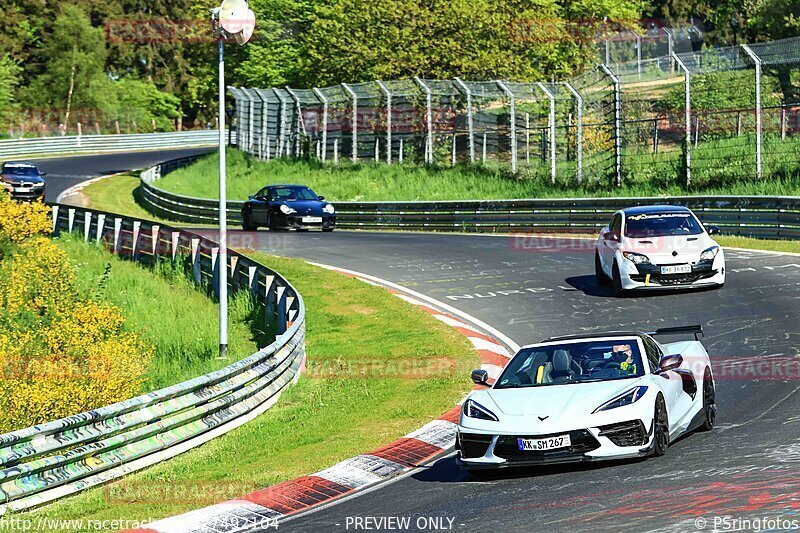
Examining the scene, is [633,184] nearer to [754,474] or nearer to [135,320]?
[135,320]

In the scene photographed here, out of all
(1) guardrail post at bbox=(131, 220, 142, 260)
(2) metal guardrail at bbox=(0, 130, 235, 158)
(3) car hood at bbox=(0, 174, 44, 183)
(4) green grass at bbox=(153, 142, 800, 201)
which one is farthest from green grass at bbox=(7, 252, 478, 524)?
(2) metal guardrail at bbox=(0, 130, 235, 158)

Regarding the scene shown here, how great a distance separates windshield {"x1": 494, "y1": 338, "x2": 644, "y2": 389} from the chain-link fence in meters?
19.9

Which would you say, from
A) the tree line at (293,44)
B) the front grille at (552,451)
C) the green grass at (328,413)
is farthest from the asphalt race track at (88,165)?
the front grille at (552,451)

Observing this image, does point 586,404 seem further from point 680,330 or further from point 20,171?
point 20,171

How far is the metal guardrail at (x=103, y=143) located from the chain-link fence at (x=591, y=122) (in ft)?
105

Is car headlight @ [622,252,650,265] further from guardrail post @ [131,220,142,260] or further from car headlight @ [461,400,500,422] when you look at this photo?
guardrail post @ [131,220,142,260]

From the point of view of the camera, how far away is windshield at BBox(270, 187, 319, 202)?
37.9 meters

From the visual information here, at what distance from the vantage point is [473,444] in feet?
35.2

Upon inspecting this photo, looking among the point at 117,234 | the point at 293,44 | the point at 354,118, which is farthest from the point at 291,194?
the point at 293,44

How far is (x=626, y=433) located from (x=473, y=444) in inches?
51.3

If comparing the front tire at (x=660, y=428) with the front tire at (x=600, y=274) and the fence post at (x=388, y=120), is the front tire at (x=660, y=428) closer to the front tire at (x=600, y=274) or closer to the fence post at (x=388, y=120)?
the front tire at (x=600, y=274)

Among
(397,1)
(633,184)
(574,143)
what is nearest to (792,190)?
(633,184)

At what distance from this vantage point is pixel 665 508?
8727 millimetres

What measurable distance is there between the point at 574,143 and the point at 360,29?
20.7 meters
